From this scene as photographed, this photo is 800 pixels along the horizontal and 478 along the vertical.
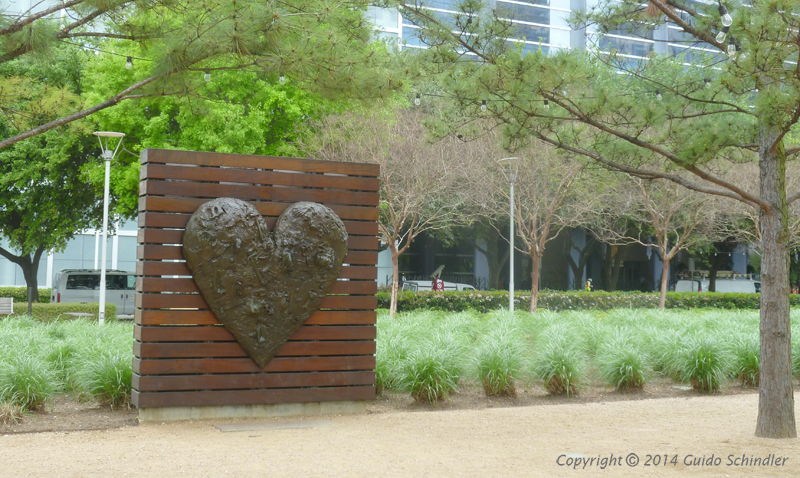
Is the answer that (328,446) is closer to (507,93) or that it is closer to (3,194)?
(507,93)

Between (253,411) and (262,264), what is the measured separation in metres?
1.56

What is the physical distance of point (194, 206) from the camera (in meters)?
6.96

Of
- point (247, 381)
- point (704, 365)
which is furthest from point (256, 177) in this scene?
point (704, 365)

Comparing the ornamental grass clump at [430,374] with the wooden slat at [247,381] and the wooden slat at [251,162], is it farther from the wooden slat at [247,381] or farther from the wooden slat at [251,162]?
the wooden slat at [251,162]

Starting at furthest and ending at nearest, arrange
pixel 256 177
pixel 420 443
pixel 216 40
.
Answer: pixel 256 177
pixel 216 40
pixel 420 443

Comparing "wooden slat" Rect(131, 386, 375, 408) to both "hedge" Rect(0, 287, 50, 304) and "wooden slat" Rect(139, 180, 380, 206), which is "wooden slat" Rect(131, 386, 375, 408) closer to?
"wooden slat" Rect(139, 180, 380, 206)

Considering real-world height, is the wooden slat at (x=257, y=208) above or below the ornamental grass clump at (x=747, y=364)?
above

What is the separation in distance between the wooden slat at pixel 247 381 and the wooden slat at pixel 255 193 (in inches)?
72.4

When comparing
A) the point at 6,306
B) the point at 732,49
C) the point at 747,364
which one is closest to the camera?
the point at 732,49

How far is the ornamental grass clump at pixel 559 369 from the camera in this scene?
29.2 feet

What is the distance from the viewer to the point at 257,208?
7211 mm

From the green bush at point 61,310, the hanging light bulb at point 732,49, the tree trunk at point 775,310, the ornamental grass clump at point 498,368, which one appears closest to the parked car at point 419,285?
the green bush at point 61,310

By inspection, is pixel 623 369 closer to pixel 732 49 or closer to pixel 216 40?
pixel 732 49

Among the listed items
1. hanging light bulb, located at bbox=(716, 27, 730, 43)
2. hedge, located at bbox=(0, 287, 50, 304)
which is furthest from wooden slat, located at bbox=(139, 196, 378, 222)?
hedge, located at bbox=(0, 287, 50, 304)
